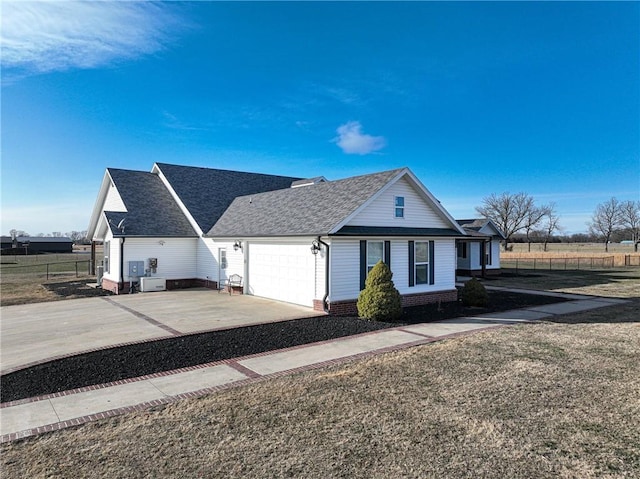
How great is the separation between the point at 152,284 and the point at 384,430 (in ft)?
56.6

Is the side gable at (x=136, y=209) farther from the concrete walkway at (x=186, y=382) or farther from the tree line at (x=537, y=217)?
the tree line at (x=537, y=217)

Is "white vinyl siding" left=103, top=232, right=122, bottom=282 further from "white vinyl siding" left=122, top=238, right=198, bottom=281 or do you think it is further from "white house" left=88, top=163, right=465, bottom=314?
"white vinyl siding" left=122, top=238, right=198, bottom=281

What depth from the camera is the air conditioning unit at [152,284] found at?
19188 millimetres

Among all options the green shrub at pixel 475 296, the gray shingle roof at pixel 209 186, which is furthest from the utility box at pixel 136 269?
the green shrub at pixel 475 296

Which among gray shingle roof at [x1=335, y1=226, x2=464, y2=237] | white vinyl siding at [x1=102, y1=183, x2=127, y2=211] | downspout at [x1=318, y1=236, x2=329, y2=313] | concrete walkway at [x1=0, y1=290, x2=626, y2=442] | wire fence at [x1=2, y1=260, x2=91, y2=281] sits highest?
white vinyl siding at [x1=102, y1=183, x2=127, y2=211]

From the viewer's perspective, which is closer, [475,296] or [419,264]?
[475,296]

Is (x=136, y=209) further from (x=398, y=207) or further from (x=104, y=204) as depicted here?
(x=398, y=207)

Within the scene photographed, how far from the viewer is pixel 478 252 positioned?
28.8 meters

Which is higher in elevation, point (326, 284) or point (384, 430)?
point (326, 284)

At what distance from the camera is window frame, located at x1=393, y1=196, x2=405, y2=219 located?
14803mm

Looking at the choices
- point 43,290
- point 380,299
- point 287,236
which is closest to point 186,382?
point 380,299

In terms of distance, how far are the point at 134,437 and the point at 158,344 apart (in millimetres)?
4790

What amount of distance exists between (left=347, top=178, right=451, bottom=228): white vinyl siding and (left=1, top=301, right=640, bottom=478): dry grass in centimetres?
707

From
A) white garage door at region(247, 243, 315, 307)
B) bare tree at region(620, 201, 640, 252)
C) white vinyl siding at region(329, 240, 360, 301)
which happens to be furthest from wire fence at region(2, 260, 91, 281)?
bare tree at region(620, 201, 640, 252)
